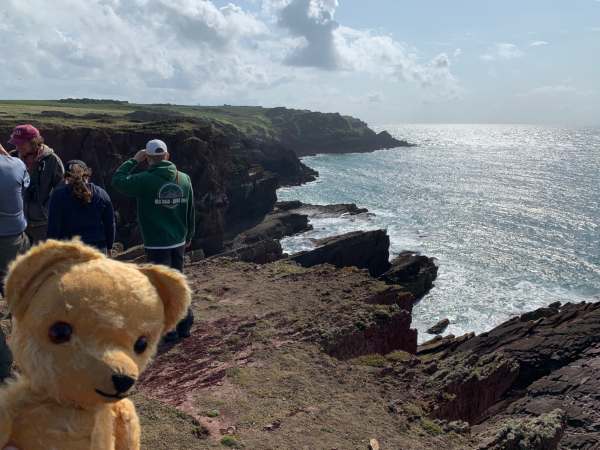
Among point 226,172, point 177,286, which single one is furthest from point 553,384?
point 226,172

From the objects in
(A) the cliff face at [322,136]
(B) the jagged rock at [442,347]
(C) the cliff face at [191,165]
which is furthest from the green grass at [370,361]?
(A) the cliff face at [322,136]

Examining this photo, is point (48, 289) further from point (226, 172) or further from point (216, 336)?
point (226, 172)

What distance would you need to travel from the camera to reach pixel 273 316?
1035cm

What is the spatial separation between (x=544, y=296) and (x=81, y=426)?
36.9m

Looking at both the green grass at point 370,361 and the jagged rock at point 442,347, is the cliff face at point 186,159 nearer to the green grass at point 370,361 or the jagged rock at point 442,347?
the jagged rock at point 442,347

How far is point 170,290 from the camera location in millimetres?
2896

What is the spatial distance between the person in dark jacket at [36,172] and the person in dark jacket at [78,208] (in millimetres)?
725

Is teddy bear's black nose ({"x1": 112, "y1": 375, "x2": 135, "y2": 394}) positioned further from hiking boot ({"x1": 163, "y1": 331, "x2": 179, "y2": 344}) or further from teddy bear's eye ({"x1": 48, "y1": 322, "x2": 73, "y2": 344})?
hiking boot ({"x1": 163, "y1": 331, "x2": 179, "y2": 344})

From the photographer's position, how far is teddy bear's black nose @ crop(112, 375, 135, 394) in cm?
239

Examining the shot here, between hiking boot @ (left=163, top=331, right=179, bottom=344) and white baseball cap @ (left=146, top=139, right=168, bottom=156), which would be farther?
hiking boot @ (left=163, top=331, right=179, bottom=344)

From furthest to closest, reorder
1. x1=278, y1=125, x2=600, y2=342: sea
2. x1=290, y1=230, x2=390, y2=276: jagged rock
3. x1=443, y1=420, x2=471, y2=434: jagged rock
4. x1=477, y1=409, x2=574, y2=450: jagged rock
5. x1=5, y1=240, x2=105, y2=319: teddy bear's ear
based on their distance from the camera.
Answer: x1=290, y1=230, x2=390, y2=276: jagged rock, x1=278, y1=125, x2=600, y2=342: sea, x1=443, y1=420, x2=471, y2=434: jagged rock, x1=477, y1=409, x2=574, y2=450: jagged rock, x1=5, y1=240, x2=105, y2=319: teddy bear's ear

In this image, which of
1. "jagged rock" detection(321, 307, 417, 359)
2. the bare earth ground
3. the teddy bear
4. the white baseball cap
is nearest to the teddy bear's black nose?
the teddy bear

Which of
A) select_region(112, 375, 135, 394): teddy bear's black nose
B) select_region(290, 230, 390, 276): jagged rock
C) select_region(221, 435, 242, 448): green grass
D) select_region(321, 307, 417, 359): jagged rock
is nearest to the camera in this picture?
select_region(112, 375, 135, 394): teddy bear's black nose

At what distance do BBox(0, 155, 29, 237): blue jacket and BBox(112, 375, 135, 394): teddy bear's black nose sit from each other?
3069 millimetres
